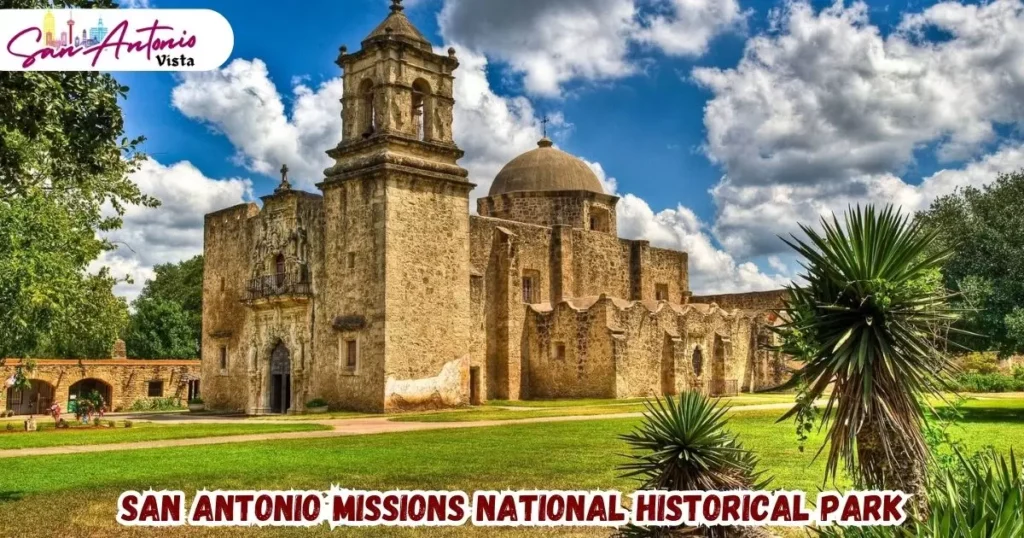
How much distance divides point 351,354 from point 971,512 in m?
25.8

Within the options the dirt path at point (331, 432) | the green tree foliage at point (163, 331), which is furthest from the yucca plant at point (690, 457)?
the green tree foliage at point (163, 331)

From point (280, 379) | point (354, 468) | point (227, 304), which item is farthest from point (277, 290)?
point (354, 468)

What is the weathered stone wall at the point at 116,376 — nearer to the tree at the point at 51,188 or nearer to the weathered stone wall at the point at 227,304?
the weathered stone wall at the point at 227,304

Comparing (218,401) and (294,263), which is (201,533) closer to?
(294,263)

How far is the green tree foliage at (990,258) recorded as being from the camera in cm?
2292

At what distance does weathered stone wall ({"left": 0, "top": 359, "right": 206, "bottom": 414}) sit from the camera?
38.3 metres

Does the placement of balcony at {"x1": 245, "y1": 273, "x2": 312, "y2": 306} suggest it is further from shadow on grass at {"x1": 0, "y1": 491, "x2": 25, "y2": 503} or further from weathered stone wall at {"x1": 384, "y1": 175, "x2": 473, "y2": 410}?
shadow on grass at {"x1": 0, "y1": 491, "x2": 25, "y2": 503}


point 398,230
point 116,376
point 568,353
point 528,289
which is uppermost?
point 398,230

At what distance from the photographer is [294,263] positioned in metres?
32.5

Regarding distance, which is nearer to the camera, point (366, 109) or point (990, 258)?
point (990, 258)

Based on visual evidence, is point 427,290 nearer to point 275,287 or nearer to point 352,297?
point 352,297

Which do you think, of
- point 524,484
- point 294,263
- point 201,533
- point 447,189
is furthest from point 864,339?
point 294,263

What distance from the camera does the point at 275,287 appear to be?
33.1m

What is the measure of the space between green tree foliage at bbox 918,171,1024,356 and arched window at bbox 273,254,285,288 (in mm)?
21499
